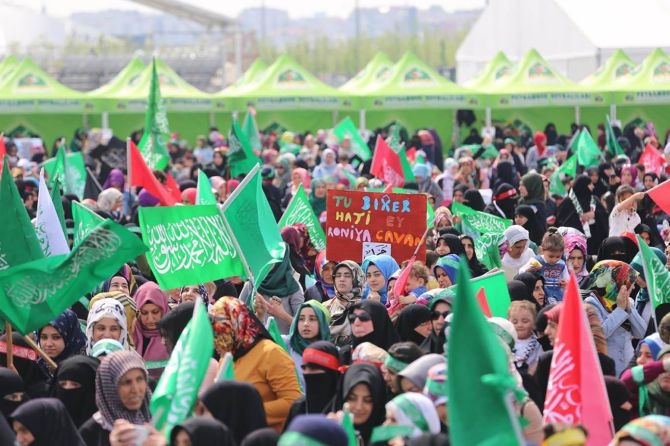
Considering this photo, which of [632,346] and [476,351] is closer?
[476,351]

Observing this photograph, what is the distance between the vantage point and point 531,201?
12.8 meters

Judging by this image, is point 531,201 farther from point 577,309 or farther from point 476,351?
point 476,351

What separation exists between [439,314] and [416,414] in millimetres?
1947

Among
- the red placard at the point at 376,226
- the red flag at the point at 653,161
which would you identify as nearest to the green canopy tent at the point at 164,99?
the red flag at the point at 653,161

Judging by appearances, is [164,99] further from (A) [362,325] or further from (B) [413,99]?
(A) [362,325]

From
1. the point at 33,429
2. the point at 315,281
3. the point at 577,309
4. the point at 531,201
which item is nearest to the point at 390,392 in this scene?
the point at 577,309

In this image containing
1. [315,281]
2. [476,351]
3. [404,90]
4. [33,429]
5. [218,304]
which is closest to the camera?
[476,351]

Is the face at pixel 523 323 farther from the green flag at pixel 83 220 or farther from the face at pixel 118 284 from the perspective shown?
the green flag at pixel 83 220

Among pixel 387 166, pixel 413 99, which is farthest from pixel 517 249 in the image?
pixel 413 99

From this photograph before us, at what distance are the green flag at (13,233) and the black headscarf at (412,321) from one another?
76.5 inches

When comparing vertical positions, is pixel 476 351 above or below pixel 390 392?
above

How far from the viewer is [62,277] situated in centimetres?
693

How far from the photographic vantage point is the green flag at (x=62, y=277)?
271 inches

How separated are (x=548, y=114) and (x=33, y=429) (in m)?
25.0
